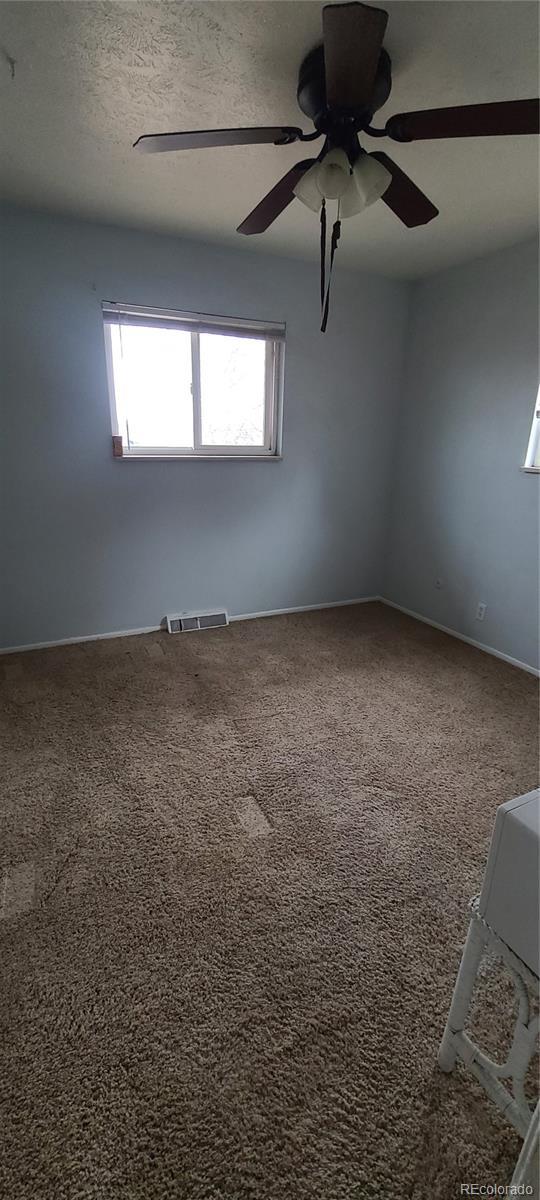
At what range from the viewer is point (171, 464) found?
9.57 feet

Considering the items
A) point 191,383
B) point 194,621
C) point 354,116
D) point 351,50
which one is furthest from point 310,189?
point 194,621

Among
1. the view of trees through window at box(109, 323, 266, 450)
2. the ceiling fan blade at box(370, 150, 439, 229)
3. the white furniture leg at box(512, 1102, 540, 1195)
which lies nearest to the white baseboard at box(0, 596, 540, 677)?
the view of trees through window at box(109, 323, 266, 450)

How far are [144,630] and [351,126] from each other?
264 cm

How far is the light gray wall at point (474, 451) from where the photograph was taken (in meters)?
2.67

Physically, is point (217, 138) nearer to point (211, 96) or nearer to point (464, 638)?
point (211, 96)

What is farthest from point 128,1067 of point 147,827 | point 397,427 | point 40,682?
point 397,427

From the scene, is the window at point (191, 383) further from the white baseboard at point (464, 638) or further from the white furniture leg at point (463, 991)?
the white furniture leg at point (463, 991)

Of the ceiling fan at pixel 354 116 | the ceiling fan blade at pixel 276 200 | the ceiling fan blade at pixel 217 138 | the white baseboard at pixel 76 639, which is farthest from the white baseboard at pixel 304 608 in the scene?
the ceiling fan blade at pixel 217 138

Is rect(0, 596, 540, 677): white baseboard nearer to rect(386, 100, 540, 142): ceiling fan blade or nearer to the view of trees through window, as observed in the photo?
the view of trees through window

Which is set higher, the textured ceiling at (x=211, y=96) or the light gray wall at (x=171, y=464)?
the textured ceiling at (x=211, y=96)

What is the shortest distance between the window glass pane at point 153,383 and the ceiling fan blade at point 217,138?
1.47 m

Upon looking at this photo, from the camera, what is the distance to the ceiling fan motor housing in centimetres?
124

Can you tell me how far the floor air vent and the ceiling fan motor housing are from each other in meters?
2.50

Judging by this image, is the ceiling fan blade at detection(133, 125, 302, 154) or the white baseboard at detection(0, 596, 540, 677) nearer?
the ceiling fan blade at detection(133, 125, 302, 154)
